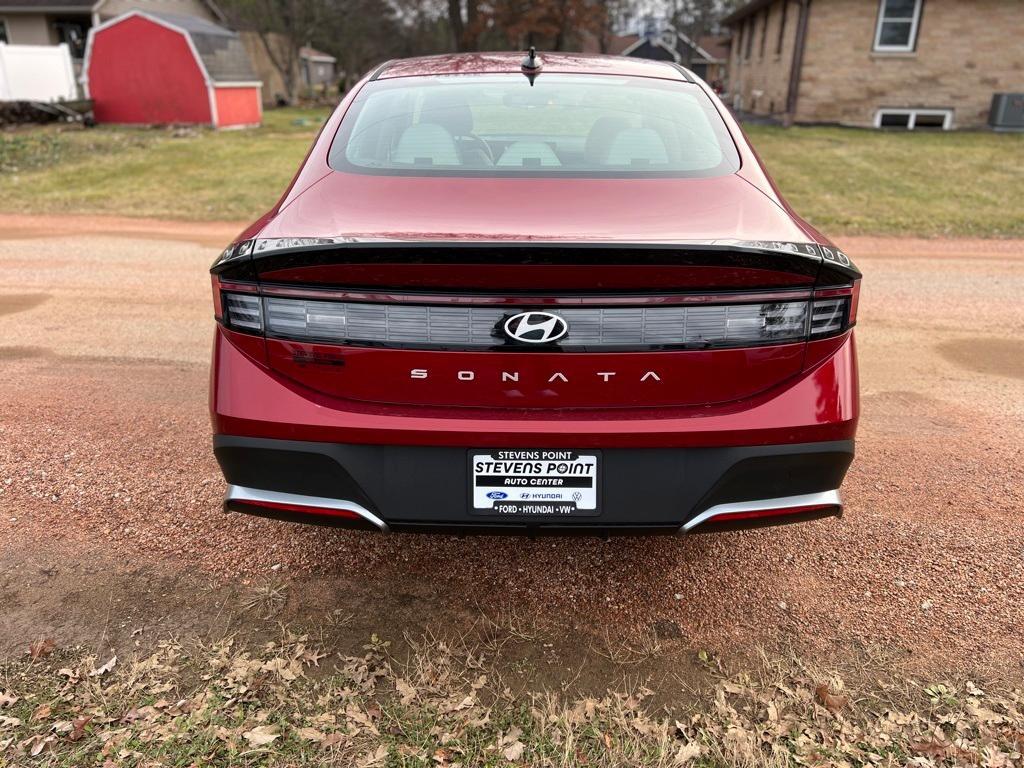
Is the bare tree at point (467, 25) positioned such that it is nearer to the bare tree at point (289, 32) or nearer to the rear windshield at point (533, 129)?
the bare tree at point (289, 32)

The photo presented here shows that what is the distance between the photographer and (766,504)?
221 cm

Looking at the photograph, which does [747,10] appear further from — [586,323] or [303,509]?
[303,509]

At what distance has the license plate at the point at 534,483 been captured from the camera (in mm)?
2133

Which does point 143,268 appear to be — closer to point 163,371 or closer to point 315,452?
point 163,371

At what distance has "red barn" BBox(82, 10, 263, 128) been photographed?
20.2m

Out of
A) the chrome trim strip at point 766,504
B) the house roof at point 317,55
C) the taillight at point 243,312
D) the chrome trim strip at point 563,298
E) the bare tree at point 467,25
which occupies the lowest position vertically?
the chrome trim strip at point 766,504

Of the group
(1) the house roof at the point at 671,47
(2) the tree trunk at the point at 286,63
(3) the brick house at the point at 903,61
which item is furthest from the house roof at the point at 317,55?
(3) the brick house at the point at 903,61

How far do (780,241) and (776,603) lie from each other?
132cm

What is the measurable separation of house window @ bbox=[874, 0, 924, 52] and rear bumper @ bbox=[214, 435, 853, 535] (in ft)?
67.9

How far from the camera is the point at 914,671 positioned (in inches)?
92.5

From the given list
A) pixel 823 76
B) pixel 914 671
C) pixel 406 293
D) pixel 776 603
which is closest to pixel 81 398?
pixel 406 293

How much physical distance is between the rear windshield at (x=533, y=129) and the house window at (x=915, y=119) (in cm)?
1933

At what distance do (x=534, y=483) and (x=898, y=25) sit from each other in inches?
843

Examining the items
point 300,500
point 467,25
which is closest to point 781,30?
point 467,25
